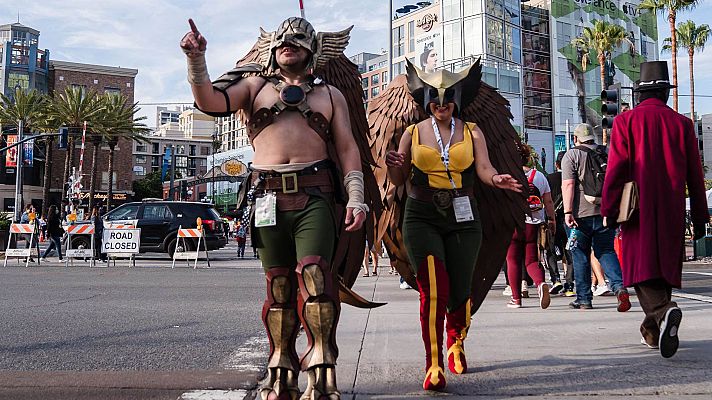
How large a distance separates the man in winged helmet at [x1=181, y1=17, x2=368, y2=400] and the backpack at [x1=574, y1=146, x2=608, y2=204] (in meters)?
3.69

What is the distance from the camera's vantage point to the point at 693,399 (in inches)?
119

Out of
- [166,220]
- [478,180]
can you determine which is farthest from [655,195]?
[166,220]

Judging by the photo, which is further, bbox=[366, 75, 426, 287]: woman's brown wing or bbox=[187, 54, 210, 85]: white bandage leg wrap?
bbox=[366, 75, 426, 287]: woman's brown wing

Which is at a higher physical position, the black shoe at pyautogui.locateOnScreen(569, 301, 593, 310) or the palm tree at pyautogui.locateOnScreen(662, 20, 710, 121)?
the palm tree at pyautogui.locateOnScreen(662, 20, 710, 121)

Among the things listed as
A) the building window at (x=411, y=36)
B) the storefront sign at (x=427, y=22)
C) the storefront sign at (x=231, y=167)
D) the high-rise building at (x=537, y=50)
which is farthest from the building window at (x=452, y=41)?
the storefront sign at (x=231, y=167)

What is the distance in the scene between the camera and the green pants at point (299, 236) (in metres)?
2.89

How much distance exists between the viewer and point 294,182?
116 inches

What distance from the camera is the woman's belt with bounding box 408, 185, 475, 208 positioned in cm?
350

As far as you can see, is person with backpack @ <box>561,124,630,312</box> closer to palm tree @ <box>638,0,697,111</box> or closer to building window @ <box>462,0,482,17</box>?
palm tree @ <box>638,0,697,111</box>

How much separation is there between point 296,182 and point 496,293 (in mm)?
5899

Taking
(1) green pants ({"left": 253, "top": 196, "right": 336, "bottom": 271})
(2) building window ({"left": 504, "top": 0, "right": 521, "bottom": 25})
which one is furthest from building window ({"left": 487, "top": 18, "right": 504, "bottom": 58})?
(1) green pants ({"left": 253, "top": 196, "right": 336, "bottom": 271})

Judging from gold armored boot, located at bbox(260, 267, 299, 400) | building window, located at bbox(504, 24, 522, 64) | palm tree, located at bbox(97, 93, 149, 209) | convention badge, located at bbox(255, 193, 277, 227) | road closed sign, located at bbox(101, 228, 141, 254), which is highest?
building window, located at bbox(504, 24, 522, 64)

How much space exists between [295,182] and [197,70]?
66 centimetres

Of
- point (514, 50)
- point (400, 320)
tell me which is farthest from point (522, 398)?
point (514, 50)
